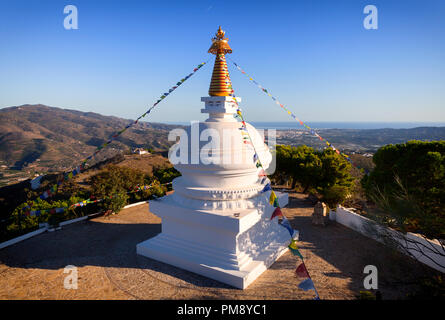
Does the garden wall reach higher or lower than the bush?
lower

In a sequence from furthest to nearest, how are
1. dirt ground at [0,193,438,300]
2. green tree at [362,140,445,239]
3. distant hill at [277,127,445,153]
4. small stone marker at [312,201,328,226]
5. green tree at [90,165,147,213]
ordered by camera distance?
distant hill at [277,127,445,153]
green tree at [90,165,147,213]
small stone marker at [312,201,328,226]
green tree at [362,140,445,239]
dirt ground at [0,193,438,300]

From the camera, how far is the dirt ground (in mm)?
7227

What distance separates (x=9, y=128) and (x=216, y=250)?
84073mm

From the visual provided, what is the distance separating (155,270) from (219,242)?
2262 mm

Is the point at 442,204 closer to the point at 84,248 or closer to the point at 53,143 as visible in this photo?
the point at 84,248

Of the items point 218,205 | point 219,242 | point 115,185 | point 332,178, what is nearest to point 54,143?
point 115,185

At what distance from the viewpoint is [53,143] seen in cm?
6241

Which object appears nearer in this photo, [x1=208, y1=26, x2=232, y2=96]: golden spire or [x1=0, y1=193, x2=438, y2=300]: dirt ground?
[x1=0, y1=193, x2=438, y2=300]: dirt ground

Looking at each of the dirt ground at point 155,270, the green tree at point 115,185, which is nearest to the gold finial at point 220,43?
the dirt ground at point 155,270

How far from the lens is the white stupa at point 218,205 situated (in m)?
7.89

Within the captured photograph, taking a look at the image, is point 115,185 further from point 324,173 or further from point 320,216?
point 324,173

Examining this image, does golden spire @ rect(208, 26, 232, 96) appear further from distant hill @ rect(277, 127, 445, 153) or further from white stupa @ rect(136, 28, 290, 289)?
distant hill @ rect(277, 127, 445, 153)

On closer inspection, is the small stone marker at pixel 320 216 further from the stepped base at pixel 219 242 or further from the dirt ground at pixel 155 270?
the stepped base at pixel 219 242

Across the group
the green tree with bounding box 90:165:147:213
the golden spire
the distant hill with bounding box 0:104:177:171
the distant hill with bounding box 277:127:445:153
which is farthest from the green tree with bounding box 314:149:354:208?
the distant hill with bounding box 0:104:177:171
